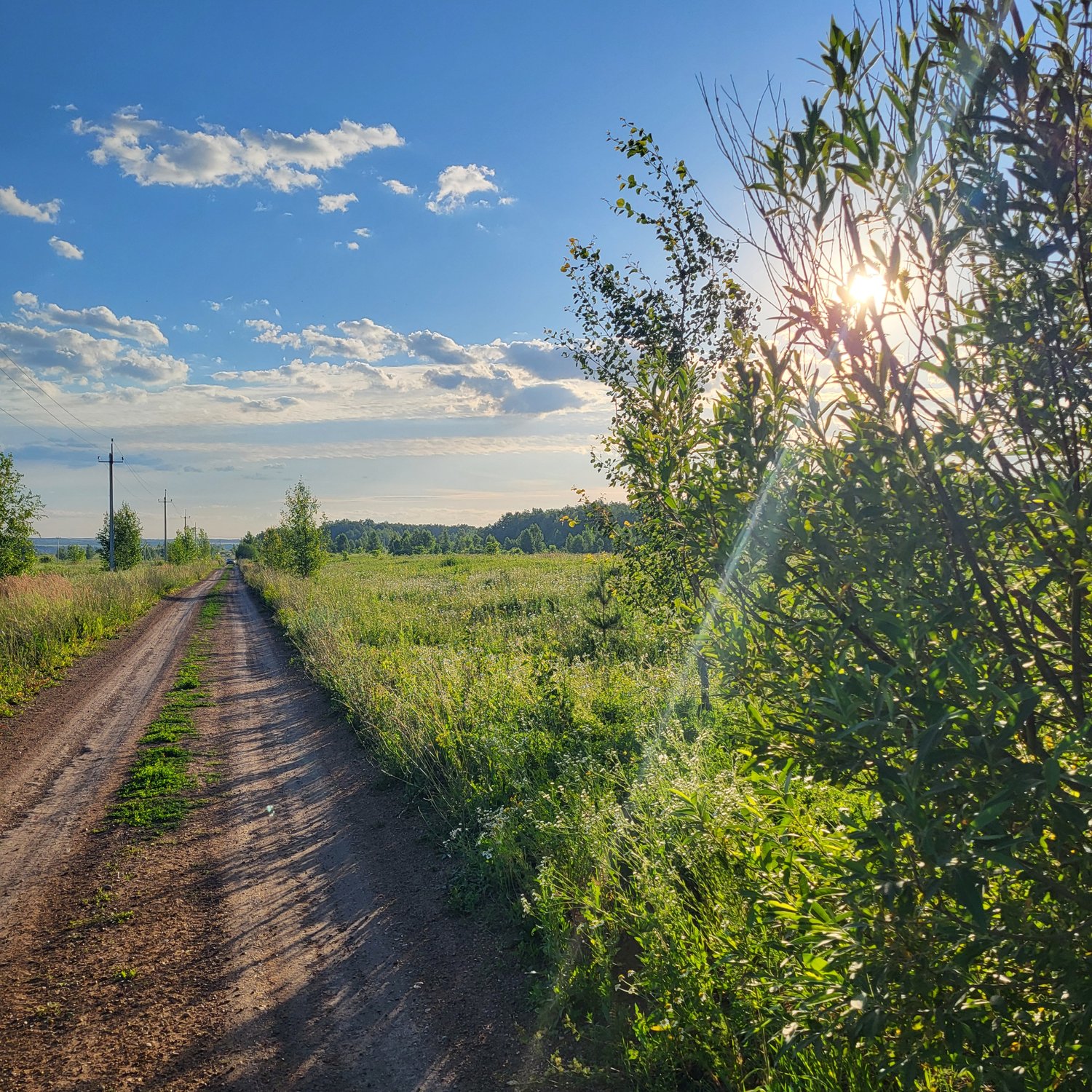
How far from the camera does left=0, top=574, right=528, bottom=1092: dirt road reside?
150 inches

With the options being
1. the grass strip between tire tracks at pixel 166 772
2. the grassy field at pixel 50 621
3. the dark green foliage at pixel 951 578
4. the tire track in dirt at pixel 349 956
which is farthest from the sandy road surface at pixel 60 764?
the dark green foliage at pixel 951 578

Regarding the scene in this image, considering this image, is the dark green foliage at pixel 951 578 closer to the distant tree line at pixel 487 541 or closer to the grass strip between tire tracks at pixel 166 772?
the grass strip between tire tracks at pixel 166 772

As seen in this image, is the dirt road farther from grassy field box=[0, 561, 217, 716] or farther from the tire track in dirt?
grassy field box=[0, 561, 217, 716]

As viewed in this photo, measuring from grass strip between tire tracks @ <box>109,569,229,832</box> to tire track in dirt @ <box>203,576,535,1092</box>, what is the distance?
0.56m

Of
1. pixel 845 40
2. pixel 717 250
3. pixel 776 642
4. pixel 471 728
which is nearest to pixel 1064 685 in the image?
pixel 776 642

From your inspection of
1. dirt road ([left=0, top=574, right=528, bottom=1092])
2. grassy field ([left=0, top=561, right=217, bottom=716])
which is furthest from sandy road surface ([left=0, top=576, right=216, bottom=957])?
grassy field ([left=0, top=561, right=217, bottom=716])

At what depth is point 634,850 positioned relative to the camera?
4.79 m

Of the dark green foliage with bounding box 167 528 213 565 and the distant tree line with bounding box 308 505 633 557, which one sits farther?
the distant tree line with bounding box 308 505 633 557

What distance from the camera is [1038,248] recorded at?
6.39ft

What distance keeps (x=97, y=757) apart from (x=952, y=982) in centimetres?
1040

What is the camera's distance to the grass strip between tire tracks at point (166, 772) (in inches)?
286

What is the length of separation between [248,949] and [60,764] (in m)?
5.97

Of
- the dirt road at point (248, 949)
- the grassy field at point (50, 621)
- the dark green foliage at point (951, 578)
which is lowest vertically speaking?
the dirt road at point (248, 949)

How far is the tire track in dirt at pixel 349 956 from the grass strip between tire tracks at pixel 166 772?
561 mm
